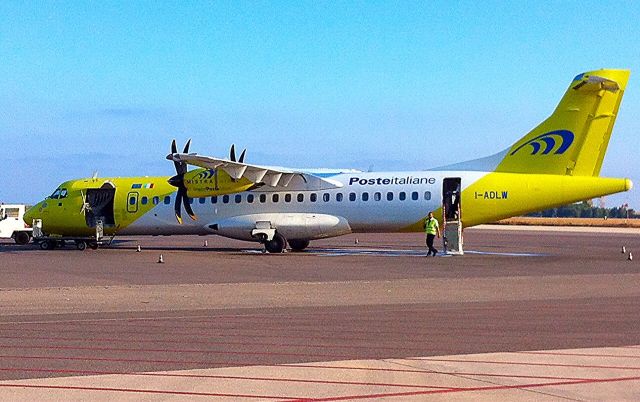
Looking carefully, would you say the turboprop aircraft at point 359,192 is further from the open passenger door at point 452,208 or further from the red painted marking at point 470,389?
the red painted marking at point 470,389

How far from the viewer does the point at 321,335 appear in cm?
1179

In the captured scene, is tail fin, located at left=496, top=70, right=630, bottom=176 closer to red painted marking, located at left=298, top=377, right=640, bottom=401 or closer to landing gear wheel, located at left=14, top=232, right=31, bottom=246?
red painted marking, located at left=298, top=377, right=640, bottom=401

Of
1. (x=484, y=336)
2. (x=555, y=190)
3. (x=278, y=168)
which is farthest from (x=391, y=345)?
(x=278, y=168)

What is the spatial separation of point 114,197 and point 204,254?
6.12 meters

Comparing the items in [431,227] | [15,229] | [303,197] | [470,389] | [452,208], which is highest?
[303,197]

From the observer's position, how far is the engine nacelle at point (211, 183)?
3566cm

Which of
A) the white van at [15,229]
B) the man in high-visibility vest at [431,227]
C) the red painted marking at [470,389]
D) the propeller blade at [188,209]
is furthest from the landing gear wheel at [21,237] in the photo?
the red painted marking at [470,389]

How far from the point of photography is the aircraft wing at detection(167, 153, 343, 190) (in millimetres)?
33969

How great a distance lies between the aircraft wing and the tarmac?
10244 millimetres

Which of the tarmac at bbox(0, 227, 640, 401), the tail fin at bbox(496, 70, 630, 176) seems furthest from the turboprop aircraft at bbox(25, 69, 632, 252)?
the tarmac at bbox(0, 227, 640, 401)

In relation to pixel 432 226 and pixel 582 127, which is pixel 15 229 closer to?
pixel 432 226

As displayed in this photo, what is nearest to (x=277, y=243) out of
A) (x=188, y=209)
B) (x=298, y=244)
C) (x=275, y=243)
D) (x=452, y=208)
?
(x=275, y=243)

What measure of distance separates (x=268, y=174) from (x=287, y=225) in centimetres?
221

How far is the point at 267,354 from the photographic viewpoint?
10.2 m
